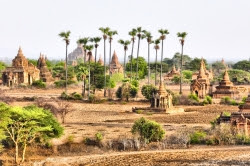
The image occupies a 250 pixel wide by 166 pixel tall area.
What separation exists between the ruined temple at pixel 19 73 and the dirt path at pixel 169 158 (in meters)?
56.8

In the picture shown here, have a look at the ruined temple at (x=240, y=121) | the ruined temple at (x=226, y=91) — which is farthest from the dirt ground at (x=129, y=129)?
the ruined temple at (x=226, y=91)

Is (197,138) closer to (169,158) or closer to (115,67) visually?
(169,158)

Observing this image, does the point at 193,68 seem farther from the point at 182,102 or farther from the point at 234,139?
the point at 234,139

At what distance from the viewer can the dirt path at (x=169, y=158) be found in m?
29.8

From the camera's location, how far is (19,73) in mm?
87438

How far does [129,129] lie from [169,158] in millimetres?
10955

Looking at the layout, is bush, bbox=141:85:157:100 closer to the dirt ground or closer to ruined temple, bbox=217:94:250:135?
the dirt ground

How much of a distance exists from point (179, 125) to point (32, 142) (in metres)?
15.6

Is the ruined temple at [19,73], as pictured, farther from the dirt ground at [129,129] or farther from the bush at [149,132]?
the bush at [149,132]

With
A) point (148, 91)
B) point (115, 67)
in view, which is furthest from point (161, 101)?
point (115, 67)

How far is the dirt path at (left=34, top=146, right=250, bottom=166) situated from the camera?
2980 cm

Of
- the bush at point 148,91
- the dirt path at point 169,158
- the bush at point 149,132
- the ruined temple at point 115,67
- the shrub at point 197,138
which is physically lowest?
the dirt path at point 169,158

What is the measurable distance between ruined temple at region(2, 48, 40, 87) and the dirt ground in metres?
27.1

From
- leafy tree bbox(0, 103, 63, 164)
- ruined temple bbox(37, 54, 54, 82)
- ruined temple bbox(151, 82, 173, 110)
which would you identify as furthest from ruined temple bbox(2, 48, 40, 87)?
leafy tree bbox(0, 103, 63, 164)
